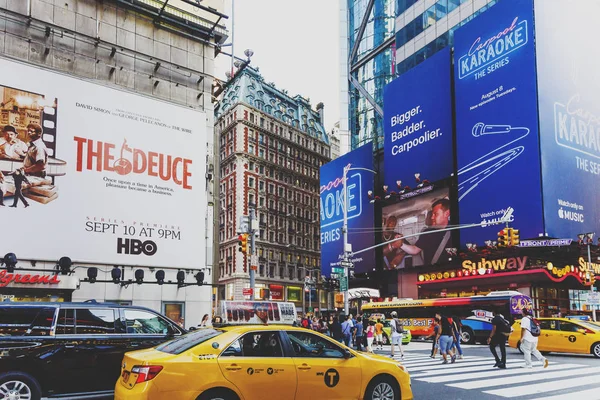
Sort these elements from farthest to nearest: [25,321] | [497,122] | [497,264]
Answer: [497,264]
[497,122]
[25,321]

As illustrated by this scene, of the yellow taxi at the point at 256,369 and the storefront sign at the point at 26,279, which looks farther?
the storefront sign at the point at 26,279

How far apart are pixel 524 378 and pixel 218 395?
946 centimetres

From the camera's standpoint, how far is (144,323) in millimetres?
11312

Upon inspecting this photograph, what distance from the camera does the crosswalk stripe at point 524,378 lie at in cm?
1293

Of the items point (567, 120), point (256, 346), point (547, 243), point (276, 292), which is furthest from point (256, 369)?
point (276, 292)

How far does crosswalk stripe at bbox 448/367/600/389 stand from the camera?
12.9 meters

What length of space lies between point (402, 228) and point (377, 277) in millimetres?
10929

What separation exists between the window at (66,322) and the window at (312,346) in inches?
168

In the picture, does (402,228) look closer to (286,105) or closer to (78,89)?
(78,89)

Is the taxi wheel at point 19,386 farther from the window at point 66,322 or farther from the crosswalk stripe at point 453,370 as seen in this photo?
the crosswalk stripe at point 453,370

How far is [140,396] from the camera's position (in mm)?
7367

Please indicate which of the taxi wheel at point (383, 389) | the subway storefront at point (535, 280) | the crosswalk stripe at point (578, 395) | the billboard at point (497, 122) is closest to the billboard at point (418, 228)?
the billboard at point (497, 122)

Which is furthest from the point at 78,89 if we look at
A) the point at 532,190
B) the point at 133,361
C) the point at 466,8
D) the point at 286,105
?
the point at 286,105

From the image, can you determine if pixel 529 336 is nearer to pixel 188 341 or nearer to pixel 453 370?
pixel 453 370
